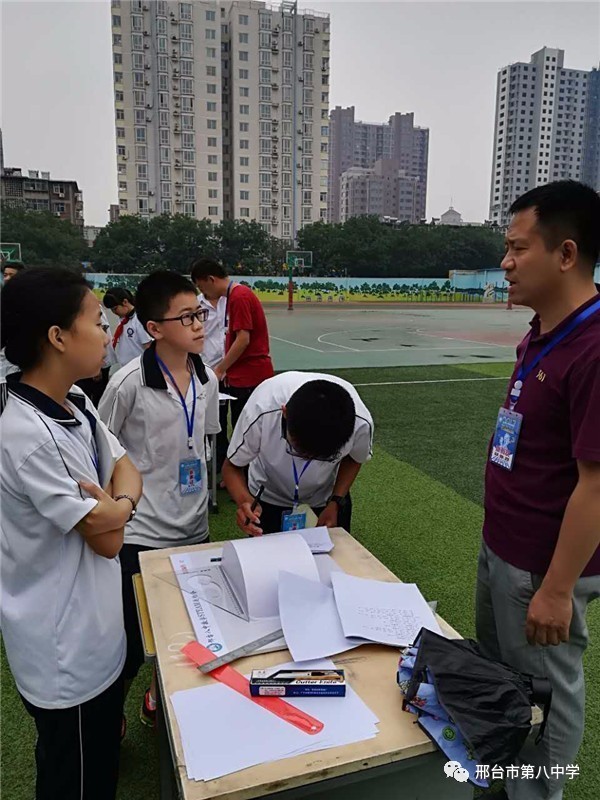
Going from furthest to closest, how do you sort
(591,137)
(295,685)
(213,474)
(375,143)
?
(375,143)
(591,137)
(213,474)
(295,685)

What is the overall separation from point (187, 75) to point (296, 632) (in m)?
57.2

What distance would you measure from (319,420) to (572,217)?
0.75m

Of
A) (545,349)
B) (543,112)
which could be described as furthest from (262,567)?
(543,112)

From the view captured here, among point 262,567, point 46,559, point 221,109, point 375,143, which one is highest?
point 375,143

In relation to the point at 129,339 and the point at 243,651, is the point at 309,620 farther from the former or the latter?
the point at 129,339

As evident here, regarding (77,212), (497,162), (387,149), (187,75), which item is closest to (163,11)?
(187,75)

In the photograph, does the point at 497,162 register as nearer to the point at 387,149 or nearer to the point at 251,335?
the point at 251,335

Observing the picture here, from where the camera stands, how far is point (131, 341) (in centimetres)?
463

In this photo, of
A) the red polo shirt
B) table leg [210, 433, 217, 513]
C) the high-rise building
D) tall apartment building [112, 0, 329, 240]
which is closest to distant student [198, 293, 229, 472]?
the red polo shirt

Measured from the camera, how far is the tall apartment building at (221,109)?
49.0m

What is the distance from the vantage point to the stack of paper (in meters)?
0.88

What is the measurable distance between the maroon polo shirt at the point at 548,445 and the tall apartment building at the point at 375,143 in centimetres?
8598

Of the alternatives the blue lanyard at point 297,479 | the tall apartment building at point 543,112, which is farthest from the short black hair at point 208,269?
the tall apartment building at point 543,112

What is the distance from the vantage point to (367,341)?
13641 millimetres
